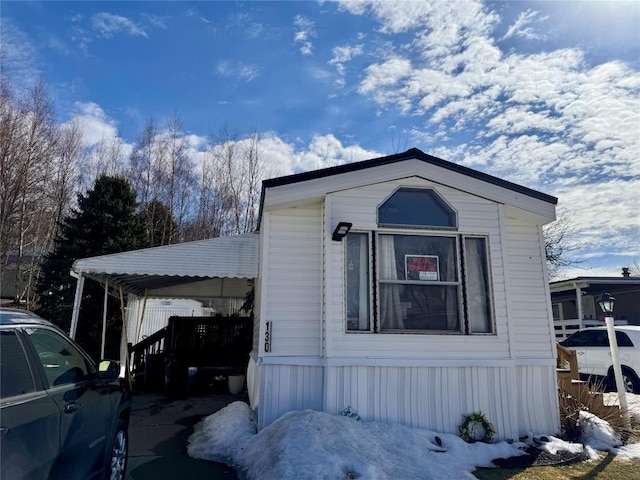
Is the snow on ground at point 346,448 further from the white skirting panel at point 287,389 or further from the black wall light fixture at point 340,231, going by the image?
the black wall light fixture at point 340,231

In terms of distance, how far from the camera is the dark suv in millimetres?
2133

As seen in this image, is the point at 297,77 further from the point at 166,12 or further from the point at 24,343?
the point at 24,343

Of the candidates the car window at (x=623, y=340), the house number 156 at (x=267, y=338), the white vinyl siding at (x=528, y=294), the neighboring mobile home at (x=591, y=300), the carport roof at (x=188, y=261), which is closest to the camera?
the house number 156 at (x=267, y=338)

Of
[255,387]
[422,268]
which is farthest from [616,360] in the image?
[255,387]

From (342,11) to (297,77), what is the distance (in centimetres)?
199

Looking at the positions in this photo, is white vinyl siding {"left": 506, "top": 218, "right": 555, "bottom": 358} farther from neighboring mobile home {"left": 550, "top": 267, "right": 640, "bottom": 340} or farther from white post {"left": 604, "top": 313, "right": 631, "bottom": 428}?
neighboring mobile home {"left": 550, "top": 267, "right": 640, "bottom": 340}

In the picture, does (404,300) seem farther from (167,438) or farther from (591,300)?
(591,300)

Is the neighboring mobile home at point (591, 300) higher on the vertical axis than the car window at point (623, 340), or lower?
higher

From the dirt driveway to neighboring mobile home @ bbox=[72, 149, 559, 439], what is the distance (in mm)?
1091

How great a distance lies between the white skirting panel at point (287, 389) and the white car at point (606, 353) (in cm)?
655

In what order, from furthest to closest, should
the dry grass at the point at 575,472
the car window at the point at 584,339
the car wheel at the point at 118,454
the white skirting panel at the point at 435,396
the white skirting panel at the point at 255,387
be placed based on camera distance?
the car window at the point at 584,339
the white skirting panel at the point at 255,387
the white skirting panel at the point at 435,396
the dry grass at the point at 575,472
the car wheel at the point at 118,454

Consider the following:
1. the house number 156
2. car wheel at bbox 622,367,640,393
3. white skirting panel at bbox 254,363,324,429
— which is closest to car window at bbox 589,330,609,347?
car wheel at bbox 622,367,640,393

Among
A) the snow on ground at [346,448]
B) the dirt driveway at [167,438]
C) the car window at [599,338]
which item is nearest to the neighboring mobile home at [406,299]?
the snow on ground at [346,448]

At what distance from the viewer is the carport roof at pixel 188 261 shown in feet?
23.1
